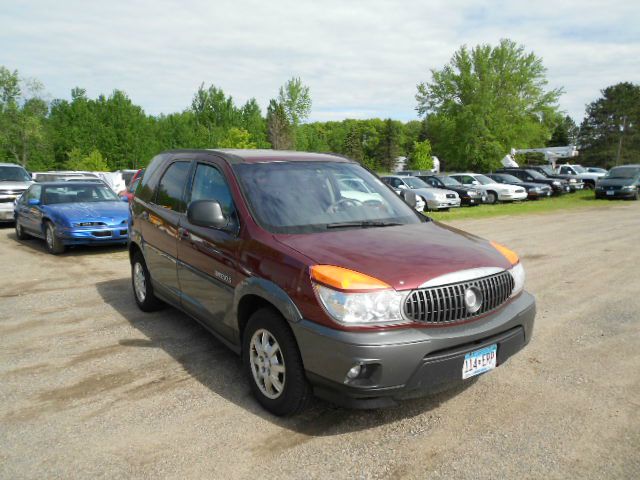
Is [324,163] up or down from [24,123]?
down

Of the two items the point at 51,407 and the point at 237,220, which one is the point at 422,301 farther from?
the point at 51,407

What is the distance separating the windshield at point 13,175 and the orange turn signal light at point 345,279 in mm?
16704

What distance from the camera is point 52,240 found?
10.2 meters

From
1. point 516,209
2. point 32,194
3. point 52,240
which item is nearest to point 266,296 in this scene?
point 52,240

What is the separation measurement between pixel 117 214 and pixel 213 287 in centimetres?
718

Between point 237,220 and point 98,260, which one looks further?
point 98,260

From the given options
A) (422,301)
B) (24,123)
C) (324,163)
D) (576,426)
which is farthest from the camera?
(24,123)

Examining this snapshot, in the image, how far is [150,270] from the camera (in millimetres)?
5629

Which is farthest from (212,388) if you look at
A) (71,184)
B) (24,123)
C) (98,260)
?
(24,123)

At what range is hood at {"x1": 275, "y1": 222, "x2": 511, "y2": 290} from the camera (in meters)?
3.09

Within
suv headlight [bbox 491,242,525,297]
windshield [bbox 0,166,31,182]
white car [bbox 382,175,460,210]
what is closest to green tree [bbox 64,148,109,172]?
windshield [bbox 0,166,31,182]

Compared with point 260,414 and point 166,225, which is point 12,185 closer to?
point 166,225

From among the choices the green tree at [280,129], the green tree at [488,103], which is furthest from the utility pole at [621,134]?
the green tree at [280,129]

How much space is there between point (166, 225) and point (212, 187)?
93 cm
